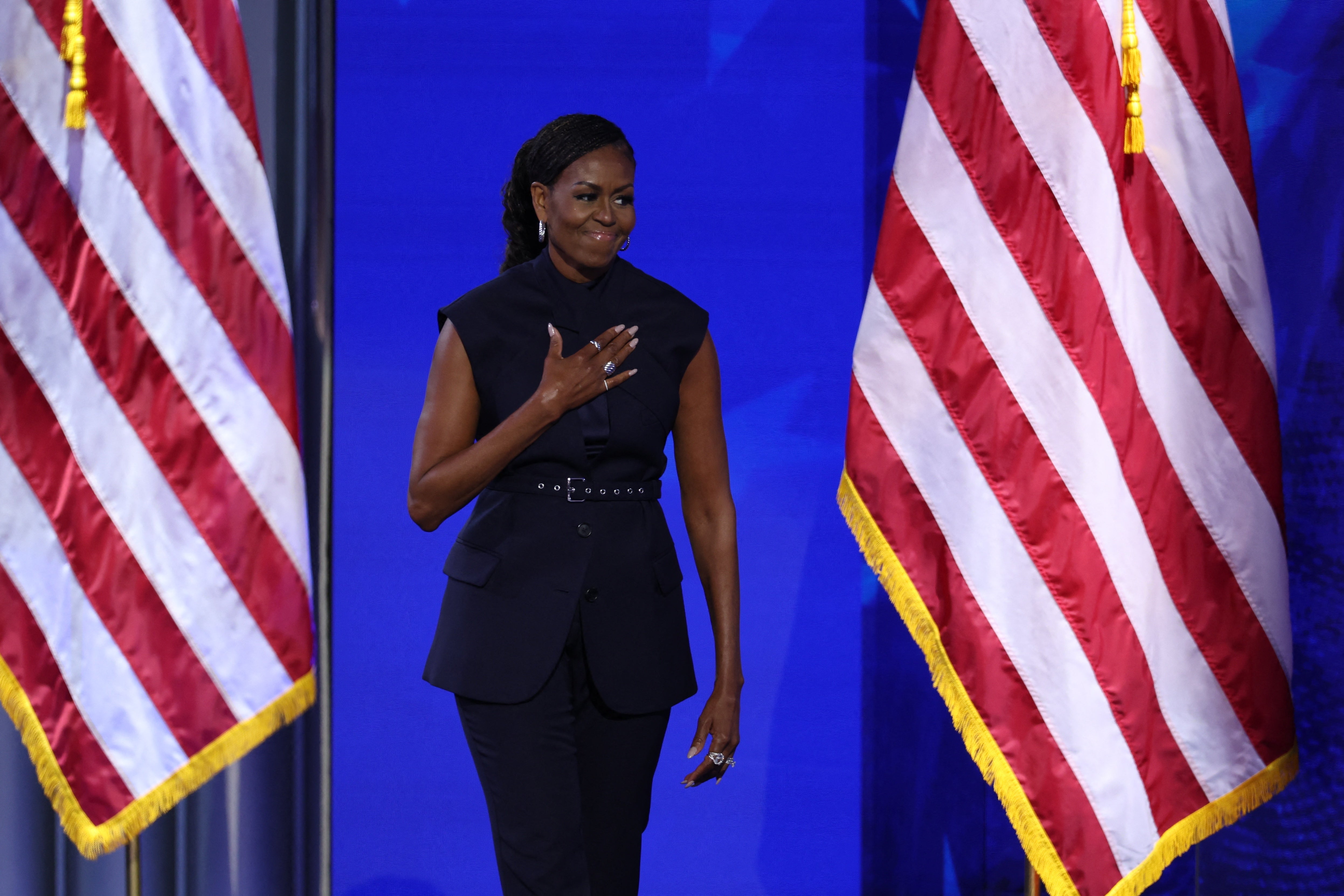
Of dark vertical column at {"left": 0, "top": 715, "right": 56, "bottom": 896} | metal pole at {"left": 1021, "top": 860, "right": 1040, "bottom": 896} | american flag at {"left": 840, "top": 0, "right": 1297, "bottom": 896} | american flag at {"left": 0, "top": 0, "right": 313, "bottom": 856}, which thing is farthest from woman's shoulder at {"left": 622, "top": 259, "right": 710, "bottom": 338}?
dark vertical column at {"left": 0, "top": 715, "right": 56, "bottom": 896}

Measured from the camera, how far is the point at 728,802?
8.55ft

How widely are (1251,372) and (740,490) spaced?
108 cm

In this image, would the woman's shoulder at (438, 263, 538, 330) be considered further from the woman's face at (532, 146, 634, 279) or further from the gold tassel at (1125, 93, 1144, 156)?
the gold tassel at (1125, 93, 1144, 156)

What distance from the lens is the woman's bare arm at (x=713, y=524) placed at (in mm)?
1697

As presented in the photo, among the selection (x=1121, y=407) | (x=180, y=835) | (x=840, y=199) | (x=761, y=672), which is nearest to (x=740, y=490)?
(x=761, y=672)

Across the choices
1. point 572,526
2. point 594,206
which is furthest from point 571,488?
point 594,206

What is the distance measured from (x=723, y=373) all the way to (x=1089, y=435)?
3.21 ft

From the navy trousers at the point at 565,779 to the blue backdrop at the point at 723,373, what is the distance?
91cm

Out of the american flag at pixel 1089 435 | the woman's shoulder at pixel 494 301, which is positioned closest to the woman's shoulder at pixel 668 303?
the woman's shoulder at pixel 494 301

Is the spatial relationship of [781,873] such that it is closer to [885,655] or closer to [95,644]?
[885,655]

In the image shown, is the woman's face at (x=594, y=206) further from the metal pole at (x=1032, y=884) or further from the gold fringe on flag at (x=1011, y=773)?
the metal pole at (x=1032, y=884)

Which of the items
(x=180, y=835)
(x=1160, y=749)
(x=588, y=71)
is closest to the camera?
(x=1160, y=749)

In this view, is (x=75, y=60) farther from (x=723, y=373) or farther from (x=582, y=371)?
(x=723, y=373)

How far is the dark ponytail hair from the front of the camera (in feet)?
5.34
